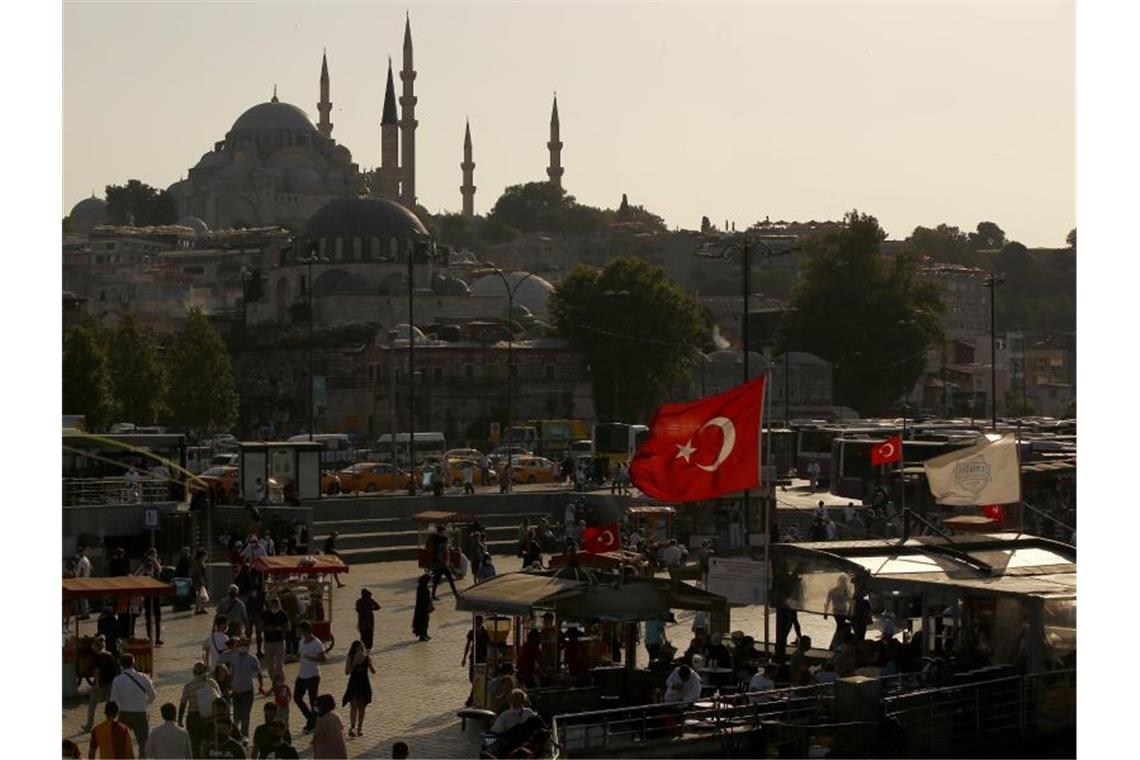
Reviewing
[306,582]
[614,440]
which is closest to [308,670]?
[306,582]

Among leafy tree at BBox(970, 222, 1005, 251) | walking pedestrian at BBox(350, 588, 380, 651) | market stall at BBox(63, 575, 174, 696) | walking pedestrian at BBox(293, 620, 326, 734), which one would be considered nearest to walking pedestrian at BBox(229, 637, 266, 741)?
walking pedestrian at BBox(293, 620, 326, 734)

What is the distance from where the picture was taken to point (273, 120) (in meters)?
154

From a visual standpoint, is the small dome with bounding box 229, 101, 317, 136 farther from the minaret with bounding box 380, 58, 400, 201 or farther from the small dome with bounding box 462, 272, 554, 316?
the small dome with bounding box 462, 272, 554, 316

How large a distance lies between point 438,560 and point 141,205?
136 metres

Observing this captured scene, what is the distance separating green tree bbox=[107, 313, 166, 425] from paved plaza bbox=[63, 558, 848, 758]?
34.8 meters

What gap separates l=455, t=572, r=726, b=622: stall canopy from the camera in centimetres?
1636

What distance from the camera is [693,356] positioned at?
73312 mm

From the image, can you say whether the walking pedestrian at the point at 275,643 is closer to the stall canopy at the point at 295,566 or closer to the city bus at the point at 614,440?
the stall canopy at the point at 295,566

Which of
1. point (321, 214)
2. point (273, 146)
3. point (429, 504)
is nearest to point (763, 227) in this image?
point (273, 146)

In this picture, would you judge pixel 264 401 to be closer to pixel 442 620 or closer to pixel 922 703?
pixel 442 620

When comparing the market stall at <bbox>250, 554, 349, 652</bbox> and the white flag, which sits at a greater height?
the white flag

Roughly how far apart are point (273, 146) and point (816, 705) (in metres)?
142

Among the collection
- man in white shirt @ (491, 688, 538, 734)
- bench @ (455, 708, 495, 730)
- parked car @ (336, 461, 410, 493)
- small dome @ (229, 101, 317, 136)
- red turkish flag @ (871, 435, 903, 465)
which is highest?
small dome @ (229, 101, 317, 136)

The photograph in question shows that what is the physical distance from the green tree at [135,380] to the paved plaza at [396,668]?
34.8 m
